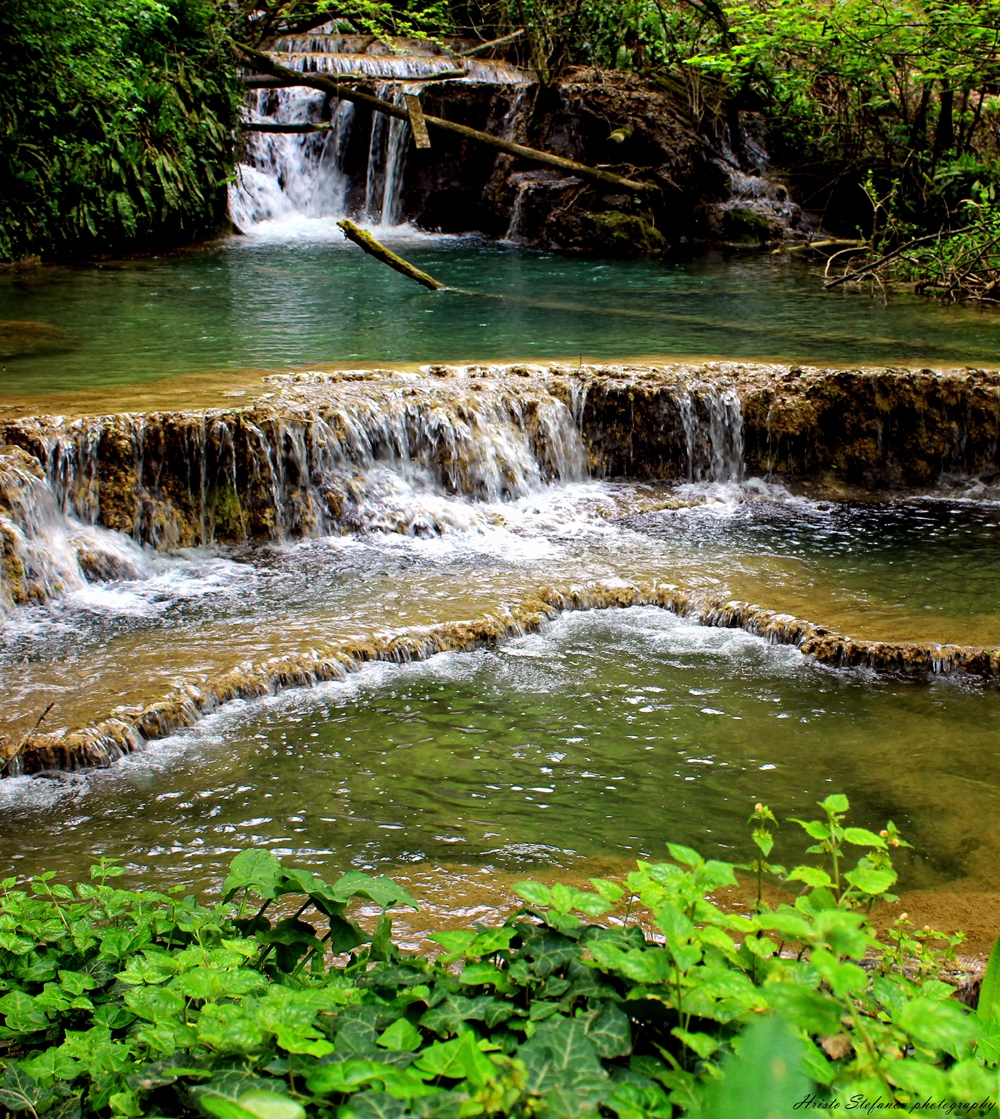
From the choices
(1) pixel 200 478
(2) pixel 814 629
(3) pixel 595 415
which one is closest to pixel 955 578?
(2) pixel 814 629

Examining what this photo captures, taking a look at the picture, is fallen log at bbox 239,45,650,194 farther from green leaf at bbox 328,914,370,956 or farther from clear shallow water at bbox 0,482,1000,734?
green leaf at bbox 328,914,370,956

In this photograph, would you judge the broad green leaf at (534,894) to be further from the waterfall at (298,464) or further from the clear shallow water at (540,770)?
the waterfall at (298,464)

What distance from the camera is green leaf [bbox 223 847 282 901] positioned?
2.07 metres

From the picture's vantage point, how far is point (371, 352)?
9.93m

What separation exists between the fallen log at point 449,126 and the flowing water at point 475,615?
5.42 m

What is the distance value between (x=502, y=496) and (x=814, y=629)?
3337 mm

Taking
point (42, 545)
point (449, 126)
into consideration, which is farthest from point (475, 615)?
point (449, 126)

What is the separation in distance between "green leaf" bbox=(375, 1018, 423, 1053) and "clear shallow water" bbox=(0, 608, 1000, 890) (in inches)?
85.7

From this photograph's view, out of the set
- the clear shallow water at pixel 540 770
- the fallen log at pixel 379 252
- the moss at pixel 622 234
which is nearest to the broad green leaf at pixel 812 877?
the clear shallow water at pixel 540 770

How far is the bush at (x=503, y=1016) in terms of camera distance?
1447 millimetres

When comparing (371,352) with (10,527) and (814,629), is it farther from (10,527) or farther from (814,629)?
(814,629)

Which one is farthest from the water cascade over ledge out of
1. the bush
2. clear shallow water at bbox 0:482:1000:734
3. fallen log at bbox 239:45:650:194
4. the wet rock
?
fallen log at bbox 239:45:650:194

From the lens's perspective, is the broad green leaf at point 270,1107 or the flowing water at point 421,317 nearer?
the broad green leaf at point 270,1107

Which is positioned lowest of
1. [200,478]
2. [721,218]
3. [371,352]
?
[200,478]
